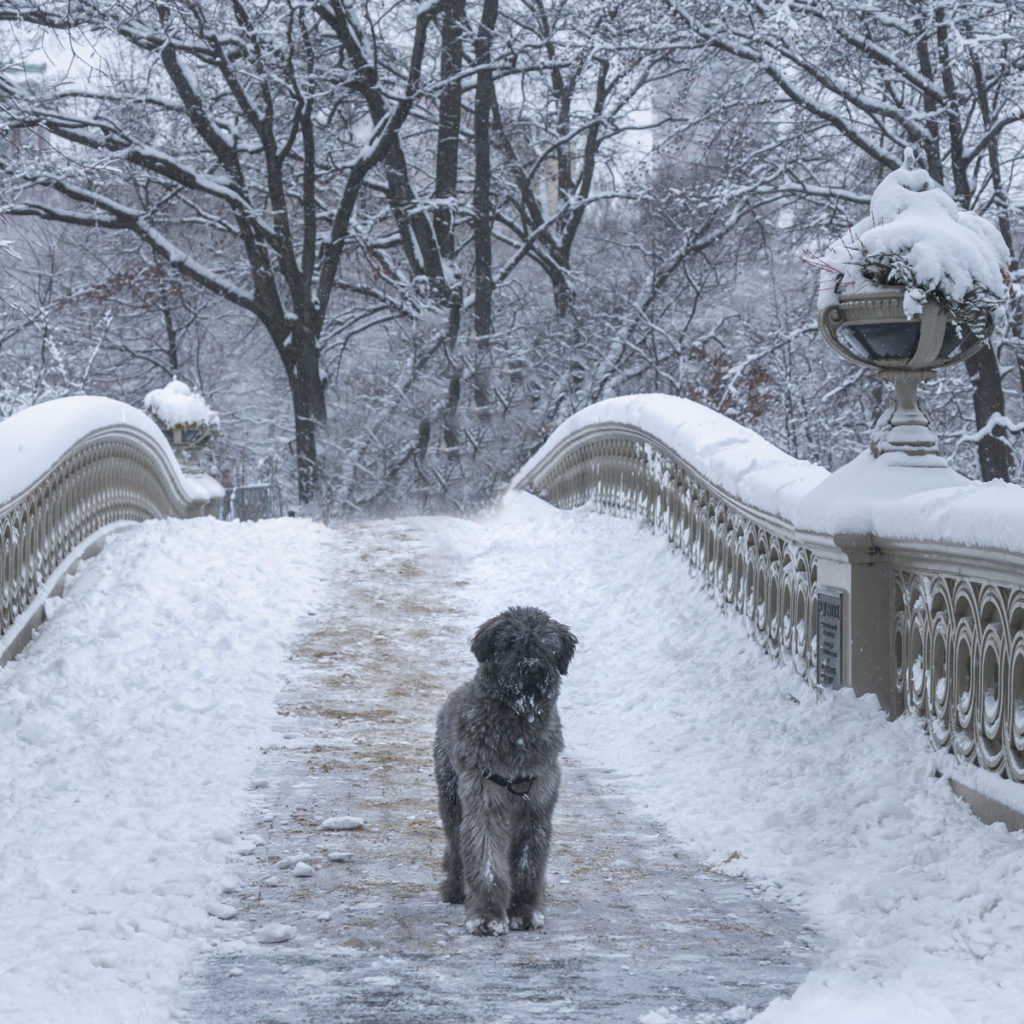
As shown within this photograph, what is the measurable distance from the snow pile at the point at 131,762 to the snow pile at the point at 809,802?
1.64 meters

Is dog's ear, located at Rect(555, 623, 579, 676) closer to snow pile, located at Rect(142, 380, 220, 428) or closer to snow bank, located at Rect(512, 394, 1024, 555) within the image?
snow bank, located at Rect(512, 394, 1024, 555)

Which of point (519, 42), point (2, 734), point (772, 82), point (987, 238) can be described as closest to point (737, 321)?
point (519, 42)

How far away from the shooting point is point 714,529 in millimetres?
9906

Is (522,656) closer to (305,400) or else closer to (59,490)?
(59,490)

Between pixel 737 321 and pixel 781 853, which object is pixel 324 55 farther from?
pixel 781 853

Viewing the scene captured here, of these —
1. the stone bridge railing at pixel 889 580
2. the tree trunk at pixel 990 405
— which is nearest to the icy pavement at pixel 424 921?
the stone bridge railing at pixel 889 580

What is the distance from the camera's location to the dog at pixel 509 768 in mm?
4652

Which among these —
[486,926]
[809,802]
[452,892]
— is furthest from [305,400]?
[486,926]

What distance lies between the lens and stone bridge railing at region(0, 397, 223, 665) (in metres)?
8.88

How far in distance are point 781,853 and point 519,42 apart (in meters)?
17.5

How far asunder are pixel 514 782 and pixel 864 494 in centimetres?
269

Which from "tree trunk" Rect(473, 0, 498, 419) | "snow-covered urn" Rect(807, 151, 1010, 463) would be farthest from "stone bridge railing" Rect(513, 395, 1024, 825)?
"tree trunk" Rect(473, 0, 498, 419)

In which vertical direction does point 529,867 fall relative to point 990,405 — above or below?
below

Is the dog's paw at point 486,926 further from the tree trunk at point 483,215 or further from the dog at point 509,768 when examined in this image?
the tree trunk at point 483,215
